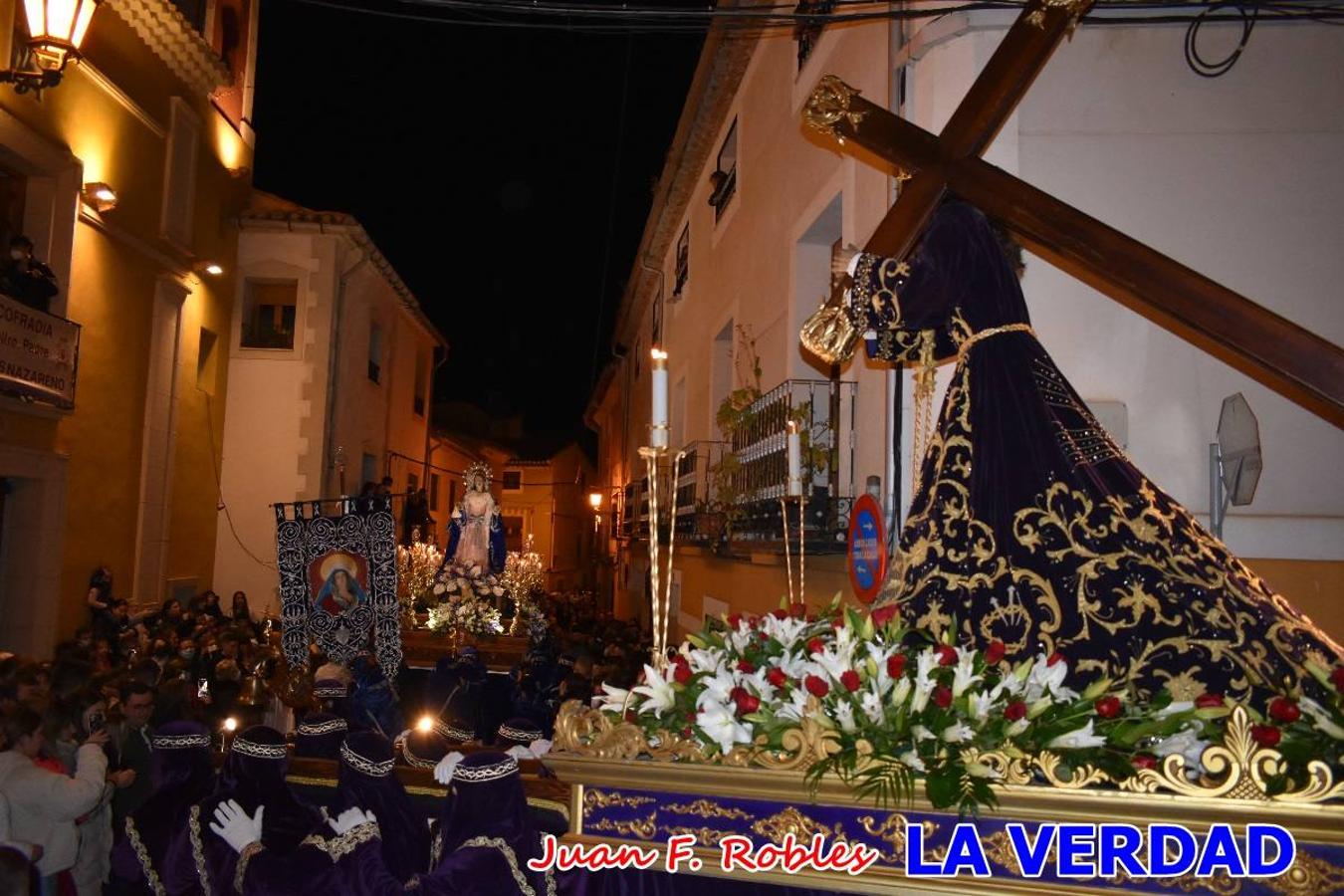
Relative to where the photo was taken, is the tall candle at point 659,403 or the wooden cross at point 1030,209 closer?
the tall candle at point 659,403

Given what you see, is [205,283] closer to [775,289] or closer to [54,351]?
[54,351]

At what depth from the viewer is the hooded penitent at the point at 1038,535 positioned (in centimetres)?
304

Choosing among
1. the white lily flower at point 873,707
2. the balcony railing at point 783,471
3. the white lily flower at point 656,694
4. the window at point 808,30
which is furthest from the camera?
the window at point 808,30

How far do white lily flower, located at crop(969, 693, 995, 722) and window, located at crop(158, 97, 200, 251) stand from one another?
46.6 ft

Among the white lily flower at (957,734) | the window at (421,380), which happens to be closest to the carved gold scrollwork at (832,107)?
the white lily flower at (957,734)

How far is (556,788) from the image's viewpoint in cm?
466

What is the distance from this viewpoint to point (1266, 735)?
2490 millimetres

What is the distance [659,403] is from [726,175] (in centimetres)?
1027

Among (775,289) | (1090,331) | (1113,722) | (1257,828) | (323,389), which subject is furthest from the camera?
(323,389)

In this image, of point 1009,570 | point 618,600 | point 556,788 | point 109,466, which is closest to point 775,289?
point 556,788

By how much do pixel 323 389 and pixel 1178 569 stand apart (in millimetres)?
16738

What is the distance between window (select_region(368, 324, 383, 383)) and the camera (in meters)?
22.1

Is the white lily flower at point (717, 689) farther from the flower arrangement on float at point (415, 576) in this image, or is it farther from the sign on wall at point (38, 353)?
the sign on wall at point (38, 353)

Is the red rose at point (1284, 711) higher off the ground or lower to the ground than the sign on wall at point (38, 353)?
lower
